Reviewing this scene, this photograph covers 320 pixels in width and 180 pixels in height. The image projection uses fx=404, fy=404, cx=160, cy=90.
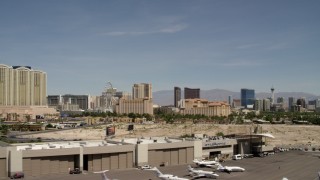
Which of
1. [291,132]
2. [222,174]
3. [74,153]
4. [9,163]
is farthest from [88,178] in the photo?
[291,132]

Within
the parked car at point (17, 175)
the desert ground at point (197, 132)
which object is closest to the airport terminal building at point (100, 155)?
the parked car at point (17, 175)

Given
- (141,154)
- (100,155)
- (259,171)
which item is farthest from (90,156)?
(259,171)

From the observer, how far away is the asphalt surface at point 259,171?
59.3 meters

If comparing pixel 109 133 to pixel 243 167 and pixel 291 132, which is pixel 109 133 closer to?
pixel 243 167

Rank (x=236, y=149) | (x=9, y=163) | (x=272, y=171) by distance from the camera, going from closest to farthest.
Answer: (x=9, y=163)
(x=272, y=171)
(x=236, y=149)

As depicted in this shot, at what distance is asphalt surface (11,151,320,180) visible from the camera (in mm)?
59312

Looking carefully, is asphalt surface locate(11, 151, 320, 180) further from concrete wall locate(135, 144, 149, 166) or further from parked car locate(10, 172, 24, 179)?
concrete wall locate(135, 144, 149, 166)

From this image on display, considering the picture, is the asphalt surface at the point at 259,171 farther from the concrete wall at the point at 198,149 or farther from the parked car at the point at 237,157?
the concrete wall at the point at 198,149

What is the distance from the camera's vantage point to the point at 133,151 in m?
67.1

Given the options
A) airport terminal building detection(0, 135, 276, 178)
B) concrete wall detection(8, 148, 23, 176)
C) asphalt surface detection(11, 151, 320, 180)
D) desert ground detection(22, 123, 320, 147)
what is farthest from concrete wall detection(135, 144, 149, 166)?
desert ground detection(22, 123, 320, 147)

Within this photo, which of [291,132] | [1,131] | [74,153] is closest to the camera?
[74,153]

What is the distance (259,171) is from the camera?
66.0 metres

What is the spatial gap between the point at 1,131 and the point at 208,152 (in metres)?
83.7

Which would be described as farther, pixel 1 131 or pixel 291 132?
pixel 291 132
